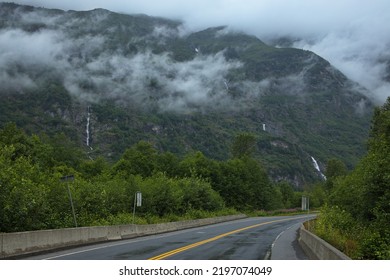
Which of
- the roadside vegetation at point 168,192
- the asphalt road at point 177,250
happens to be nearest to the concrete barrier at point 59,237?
the asphalt road at point 177,250

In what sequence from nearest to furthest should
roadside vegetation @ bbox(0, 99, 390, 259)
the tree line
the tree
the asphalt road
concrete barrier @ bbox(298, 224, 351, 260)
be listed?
1. concrete barrier @ bbox(298, 224, 351, 260)
2. the asphalt road
3. roadside vegetation @ bbox(0, 99, 390, 259)
4. the tree line
5. the tree

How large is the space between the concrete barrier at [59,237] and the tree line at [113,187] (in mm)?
1949

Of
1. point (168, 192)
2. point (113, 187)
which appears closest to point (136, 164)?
point (168, 192)

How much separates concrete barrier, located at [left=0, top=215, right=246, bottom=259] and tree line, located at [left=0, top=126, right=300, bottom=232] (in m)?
1.95

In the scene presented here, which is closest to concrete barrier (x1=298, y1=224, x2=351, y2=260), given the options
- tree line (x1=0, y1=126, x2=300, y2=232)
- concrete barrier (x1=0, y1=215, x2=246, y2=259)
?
concrete barrier (x1=0, y1=215, x2=246, y2=259)

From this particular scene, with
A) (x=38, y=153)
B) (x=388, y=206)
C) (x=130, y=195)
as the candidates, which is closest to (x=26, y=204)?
(x=388, y=206)

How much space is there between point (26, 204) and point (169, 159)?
87089mm

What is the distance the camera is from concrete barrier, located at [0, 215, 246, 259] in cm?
1945

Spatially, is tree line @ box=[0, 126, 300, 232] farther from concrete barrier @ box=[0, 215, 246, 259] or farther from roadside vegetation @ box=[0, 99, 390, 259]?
concrete barrier @ box=[0, 215, 246, 259]

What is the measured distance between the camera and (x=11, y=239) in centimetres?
1952

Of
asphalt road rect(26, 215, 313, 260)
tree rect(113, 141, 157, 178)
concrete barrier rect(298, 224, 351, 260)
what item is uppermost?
concrete barrier rect(298, 224, 351, 260)

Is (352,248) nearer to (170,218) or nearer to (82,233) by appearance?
(82,233)

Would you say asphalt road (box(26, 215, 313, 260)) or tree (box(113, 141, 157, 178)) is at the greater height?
asphalt road (box(26, 215, 313, 260))

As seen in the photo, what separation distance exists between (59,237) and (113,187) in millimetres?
24947
